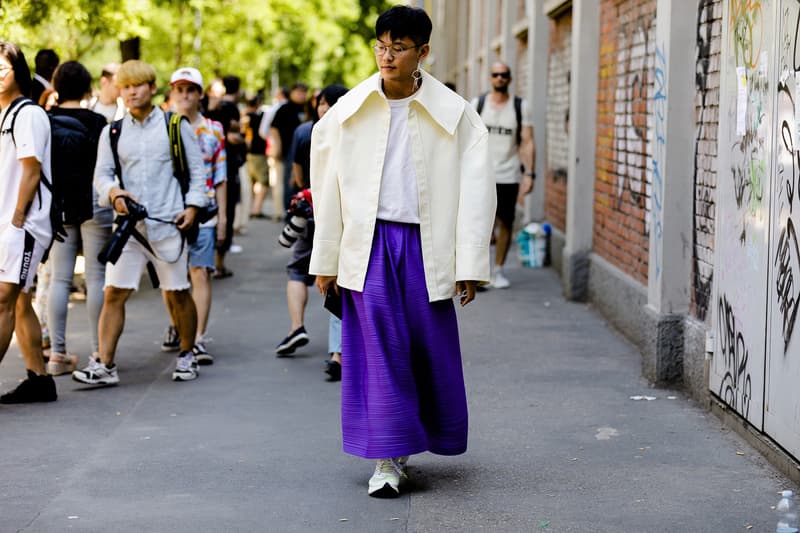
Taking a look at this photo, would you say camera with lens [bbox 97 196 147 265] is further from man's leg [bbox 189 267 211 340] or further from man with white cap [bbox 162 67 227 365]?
man's leg [bbox 189 267 211 340]

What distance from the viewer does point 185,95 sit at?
941cm

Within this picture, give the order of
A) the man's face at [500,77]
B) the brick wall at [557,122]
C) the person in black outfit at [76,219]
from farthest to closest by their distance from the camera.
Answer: the brick wall at [557,122], the man's face at [500,77], the person in black outfit at [76,219]

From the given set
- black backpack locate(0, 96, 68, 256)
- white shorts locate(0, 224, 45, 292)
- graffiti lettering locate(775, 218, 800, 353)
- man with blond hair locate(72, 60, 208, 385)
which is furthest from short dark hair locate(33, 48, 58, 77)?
graffiti lettering locate(775, 218, 800, 353)

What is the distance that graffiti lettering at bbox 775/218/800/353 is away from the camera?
587cm

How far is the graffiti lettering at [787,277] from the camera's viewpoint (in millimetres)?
5871

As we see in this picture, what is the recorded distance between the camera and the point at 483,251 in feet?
18.8

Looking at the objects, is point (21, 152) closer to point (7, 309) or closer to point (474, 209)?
point (7, 309)

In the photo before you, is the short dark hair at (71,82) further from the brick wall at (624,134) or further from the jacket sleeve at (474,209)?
the brick wall at (624,134)

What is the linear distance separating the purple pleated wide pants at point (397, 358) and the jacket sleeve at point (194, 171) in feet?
8.82

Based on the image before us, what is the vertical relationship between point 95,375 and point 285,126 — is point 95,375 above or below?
below

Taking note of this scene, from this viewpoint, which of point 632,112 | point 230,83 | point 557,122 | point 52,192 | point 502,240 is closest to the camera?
point 52,192

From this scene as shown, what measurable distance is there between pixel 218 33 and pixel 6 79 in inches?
845

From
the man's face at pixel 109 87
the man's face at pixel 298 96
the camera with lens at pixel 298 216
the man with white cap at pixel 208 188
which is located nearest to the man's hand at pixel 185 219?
the camera with lens at pixel 298 216

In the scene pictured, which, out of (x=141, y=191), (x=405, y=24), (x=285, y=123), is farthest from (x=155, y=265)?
(x=285, y=123)
